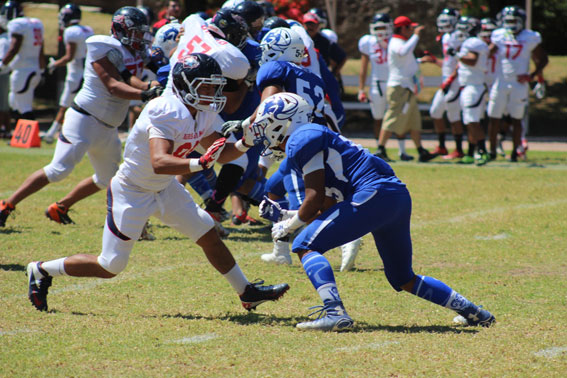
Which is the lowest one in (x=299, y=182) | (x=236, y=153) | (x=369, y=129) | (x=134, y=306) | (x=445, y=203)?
(x=369, y=129)

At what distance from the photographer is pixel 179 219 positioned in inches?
188

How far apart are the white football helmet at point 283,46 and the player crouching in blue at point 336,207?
1.75m

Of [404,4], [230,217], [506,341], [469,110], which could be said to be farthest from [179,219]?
[404,4]

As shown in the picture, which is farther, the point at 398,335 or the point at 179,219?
the point at 179,219

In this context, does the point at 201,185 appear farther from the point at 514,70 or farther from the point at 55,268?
the point at 514,70

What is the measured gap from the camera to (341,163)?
4438 mm

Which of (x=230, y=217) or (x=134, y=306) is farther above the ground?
(x=134, y=306)

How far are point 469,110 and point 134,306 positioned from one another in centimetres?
841

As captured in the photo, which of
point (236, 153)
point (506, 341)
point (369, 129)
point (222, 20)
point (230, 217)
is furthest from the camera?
point (369, 129)

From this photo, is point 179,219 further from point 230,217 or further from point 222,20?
point 230,217

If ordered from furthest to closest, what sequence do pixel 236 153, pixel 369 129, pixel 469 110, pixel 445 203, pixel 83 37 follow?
pixel 369 129 < pixel 83 37 < pixel 469 110 < pixel 445 203 < pixel 236 153

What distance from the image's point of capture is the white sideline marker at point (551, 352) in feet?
13.2

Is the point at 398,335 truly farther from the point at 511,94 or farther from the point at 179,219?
the point at 511,94

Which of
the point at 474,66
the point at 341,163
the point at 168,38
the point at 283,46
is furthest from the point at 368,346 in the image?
the point at 474,66
